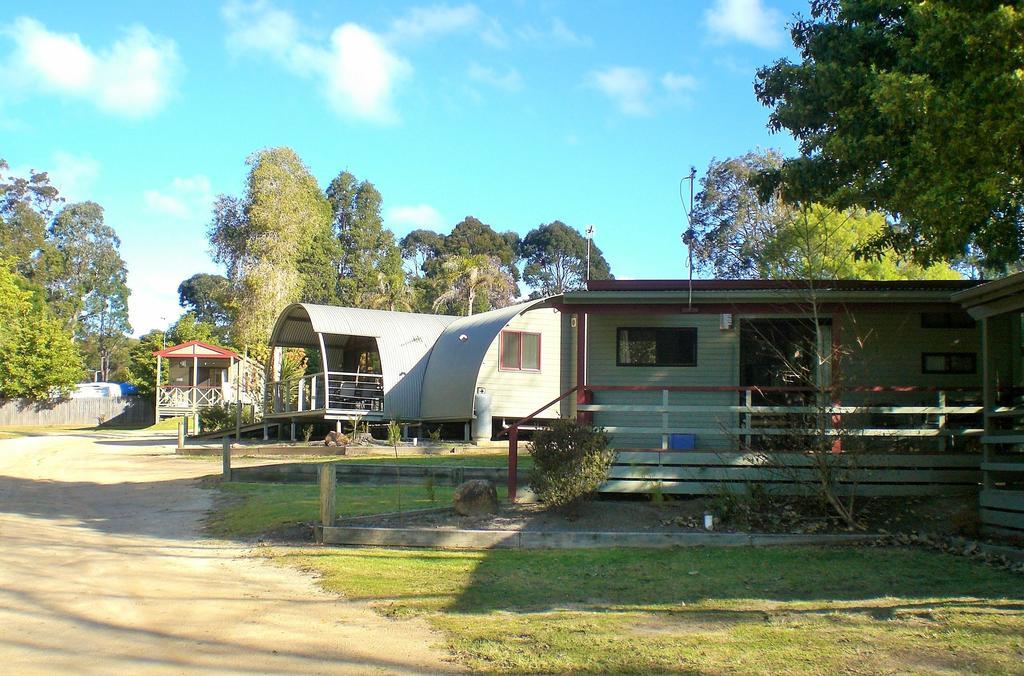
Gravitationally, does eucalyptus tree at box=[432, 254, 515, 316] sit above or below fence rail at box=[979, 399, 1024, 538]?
above

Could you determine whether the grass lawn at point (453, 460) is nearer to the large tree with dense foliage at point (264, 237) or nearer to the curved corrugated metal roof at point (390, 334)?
the curved corrugated metal roof at point (390, 334)

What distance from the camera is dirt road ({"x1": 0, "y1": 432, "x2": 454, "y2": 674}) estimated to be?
612 centimetres

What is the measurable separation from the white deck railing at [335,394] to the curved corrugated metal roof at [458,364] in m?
1.65

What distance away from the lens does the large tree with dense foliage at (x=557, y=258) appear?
71.0 meters

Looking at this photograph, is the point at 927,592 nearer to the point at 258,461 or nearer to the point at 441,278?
the point at 258,461

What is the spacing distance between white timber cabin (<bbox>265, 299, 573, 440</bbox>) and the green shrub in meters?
10.9

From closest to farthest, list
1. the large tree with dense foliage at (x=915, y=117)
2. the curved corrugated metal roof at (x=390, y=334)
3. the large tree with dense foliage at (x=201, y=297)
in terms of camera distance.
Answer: the large tree with dense foliage at (x=915, y=117)
the curved corrugated metal roof at (x=390, y=334)
the large tree with dense foliage at (x=201, y=297)

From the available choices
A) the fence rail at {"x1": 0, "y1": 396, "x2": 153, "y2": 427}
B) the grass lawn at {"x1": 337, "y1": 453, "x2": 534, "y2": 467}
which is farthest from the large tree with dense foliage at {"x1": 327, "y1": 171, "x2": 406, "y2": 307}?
the grass lawn at {"x1": 337, "y1": 453, "x2": 534, "y2": 467}

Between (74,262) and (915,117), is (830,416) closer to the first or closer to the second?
(915,117)

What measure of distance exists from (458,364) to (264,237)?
23450 mm

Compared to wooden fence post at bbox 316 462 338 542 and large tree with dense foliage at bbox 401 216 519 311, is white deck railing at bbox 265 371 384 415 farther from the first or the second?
large tree with dense foliage at bbox 401 216 519 311

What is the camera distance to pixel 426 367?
30.0m

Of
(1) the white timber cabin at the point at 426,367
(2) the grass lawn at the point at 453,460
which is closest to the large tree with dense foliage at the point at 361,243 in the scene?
(1) the white timber cabin at the point at 426,367

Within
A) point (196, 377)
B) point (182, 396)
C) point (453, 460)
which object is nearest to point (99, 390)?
point (182, 396)
